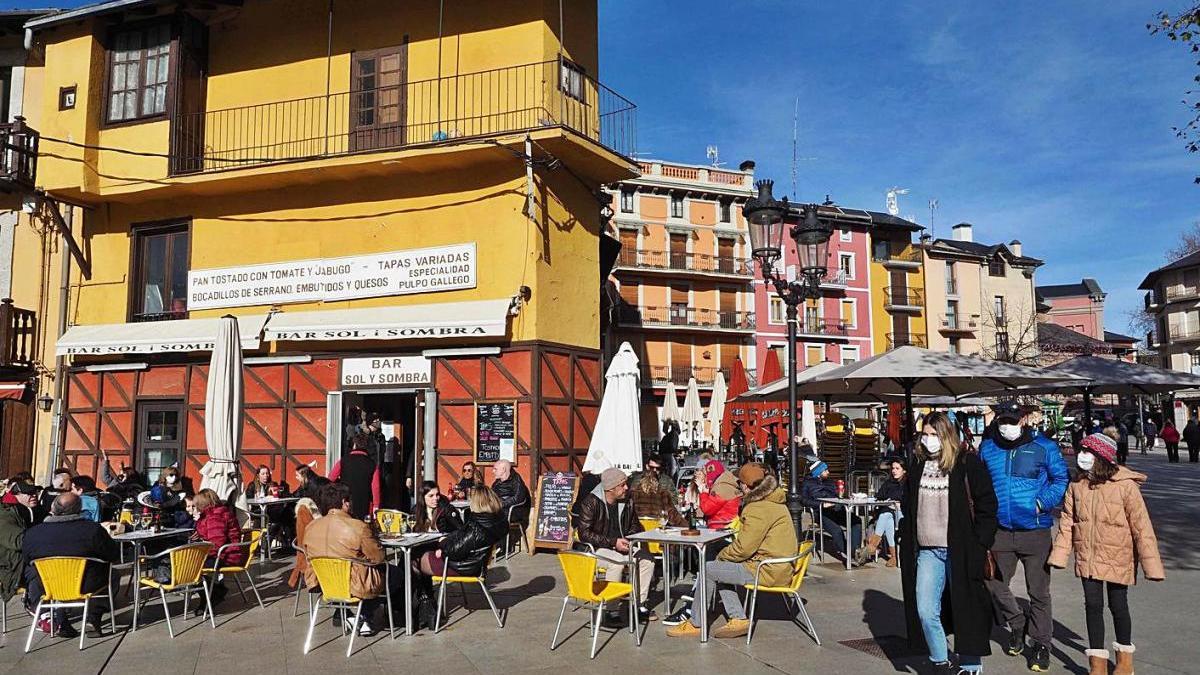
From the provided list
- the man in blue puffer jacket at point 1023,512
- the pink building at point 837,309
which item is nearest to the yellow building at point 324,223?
the man in blue puffer jacket at point 1023,512

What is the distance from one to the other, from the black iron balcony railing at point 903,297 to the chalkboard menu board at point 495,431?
43918 millimetres

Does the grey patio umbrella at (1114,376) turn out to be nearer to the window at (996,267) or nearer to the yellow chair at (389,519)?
the yellow chair at (389,519)

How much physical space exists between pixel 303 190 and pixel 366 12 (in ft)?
11.1

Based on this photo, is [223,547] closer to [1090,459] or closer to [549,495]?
[549,495]

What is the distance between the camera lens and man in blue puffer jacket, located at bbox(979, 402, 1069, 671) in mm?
6445

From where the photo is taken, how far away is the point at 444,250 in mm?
14555

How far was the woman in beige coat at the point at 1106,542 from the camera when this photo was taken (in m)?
5.67

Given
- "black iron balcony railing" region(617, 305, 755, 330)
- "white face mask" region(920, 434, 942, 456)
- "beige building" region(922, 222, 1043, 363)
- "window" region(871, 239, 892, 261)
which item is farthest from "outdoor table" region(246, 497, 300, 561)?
"beige building" region(922, 222, 1043, 363)

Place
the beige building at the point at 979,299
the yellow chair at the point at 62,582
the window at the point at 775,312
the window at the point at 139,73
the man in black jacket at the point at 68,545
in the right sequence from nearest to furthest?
1. the yellow chair at the point at 62,582
2. the man in black jacket at the point at 68,545
3. the window at the point at 139,73
4. the window at the point at 775,312
5. the beige building at the point at 979,299

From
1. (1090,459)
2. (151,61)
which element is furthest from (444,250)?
(1090,459)

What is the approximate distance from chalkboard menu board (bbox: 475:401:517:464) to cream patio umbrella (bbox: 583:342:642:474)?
176cm

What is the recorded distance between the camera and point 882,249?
5425 cm

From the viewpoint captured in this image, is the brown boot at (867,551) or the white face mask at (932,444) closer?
the white face mask at (932,444)

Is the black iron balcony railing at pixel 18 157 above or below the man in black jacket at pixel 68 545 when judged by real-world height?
above
